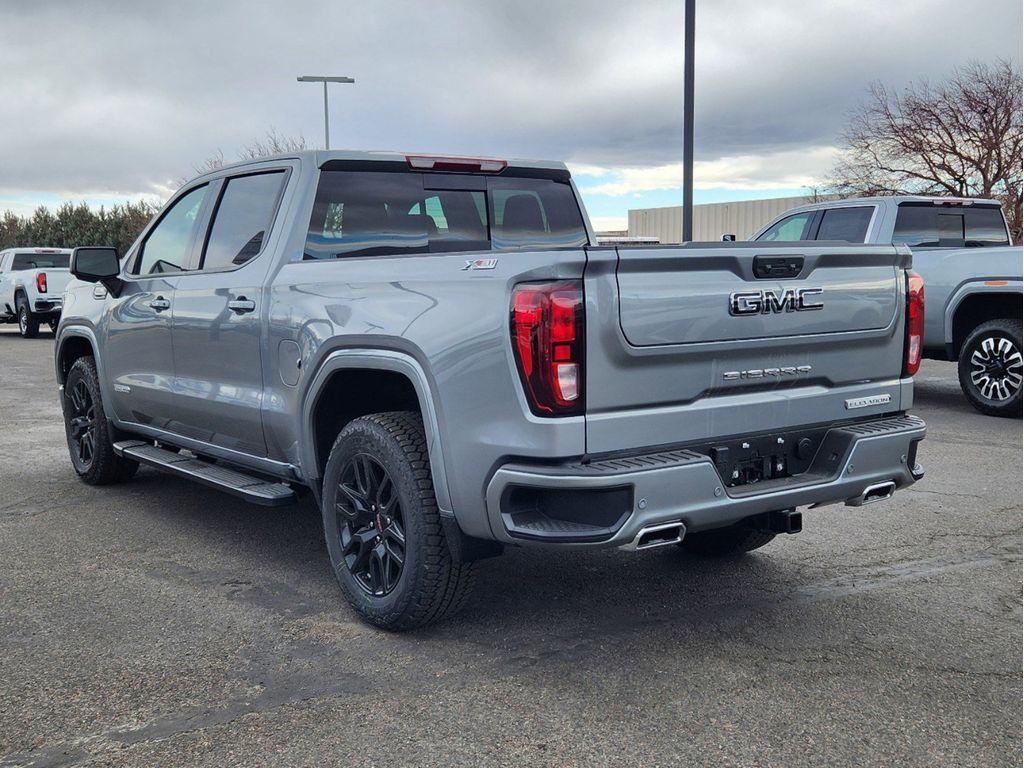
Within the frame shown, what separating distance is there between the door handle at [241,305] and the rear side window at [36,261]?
787 inches

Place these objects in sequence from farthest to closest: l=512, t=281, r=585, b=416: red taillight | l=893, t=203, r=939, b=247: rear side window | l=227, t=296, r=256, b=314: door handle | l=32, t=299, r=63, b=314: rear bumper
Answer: l=32, t=299, r=63, b=314: rear bumper
l=893, t=203, r=939, b=247: rear side window
l=227, t=296, r=256, b=314: door handle
l=512, t=281, r=585, b=416: red taillight

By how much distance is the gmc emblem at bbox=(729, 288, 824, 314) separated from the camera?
370 centimetres

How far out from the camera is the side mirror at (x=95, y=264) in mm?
5988

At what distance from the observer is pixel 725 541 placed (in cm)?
500

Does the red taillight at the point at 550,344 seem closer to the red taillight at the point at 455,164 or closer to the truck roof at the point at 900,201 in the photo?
the red taillight at the point at 455,164

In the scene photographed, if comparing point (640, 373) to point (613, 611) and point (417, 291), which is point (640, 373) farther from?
point (613, 611)

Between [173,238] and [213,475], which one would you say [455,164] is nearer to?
[173,238]

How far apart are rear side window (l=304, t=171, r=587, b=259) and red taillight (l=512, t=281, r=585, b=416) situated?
5.38 feet

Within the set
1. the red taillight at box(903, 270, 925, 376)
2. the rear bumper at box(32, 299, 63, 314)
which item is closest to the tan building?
the rear bumper at box(32, 299, 63, 314)

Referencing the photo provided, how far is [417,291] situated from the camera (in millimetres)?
3842

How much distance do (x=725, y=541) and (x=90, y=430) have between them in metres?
4.07

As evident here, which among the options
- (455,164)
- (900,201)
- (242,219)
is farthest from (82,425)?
(900,201)

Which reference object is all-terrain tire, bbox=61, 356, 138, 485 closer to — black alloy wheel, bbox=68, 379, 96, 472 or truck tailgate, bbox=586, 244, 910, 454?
black alloy wheel, bbox=68, 379, 96, 472

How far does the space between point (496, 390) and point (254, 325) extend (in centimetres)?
170
